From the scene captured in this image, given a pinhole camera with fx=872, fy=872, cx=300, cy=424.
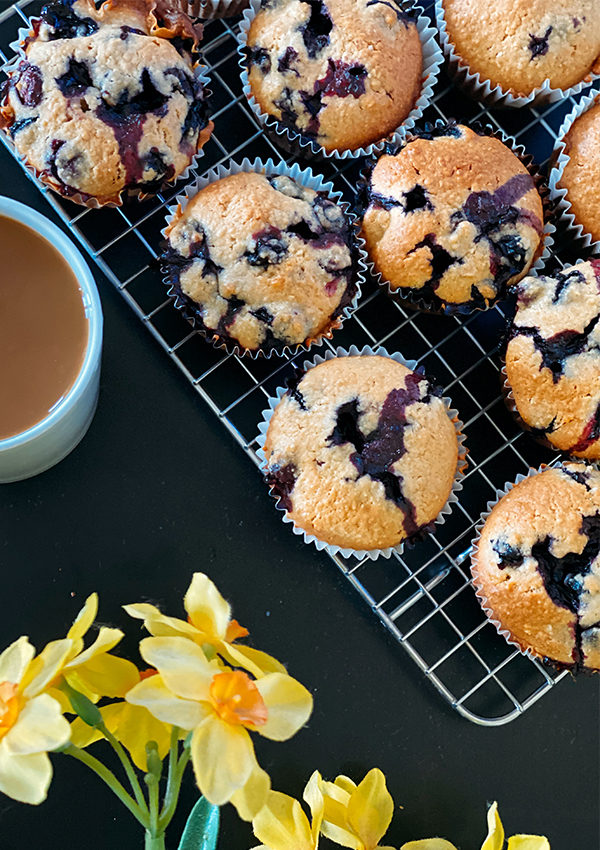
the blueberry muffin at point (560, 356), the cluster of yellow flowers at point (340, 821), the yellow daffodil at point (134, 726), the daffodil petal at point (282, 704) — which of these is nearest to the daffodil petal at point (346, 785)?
the cluster of yellow flowers at point (340, 821)

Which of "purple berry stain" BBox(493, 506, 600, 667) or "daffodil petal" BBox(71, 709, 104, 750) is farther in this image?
"purple berry stain" BBox(493, 506, 600, 667)

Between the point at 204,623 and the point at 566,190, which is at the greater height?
the point at 566,190

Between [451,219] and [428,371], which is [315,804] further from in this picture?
[451,219]

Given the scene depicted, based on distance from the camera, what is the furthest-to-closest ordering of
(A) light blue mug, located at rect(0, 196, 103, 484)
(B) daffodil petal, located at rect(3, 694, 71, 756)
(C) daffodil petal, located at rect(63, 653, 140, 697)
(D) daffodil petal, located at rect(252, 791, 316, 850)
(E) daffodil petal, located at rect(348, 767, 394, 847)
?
(A) light blue mug, located at rect(0, 196, 103, 484) < (E) daffodil petal, located at rect(348, 767, 394, 847) < (D) daffodil petal, located at rect(252, 791, 316, 850) < (C) daffodil petal, located at rect(63, 653, 140, 697) < (B) daffodil petal, located at rect(3, 694, 71, 756)

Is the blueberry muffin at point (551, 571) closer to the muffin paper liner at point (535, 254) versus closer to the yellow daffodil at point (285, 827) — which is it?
the muffin paper liner at point (535, 254)

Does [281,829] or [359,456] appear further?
[359,456]

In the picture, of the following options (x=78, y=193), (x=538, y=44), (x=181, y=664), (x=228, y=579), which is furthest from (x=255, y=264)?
(x=181, y=664)

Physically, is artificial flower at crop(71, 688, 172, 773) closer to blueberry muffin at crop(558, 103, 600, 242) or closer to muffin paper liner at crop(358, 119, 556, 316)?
muffin paper liner at crop(358, 119, 556, 316)

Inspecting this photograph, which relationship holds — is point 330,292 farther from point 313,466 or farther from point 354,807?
point 354,807

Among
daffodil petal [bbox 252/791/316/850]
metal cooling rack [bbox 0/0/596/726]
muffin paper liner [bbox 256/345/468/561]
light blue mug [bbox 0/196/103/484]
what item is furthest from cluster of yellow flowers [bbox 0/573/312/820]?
metal cooling rack [bbox 0/0/596/726]
